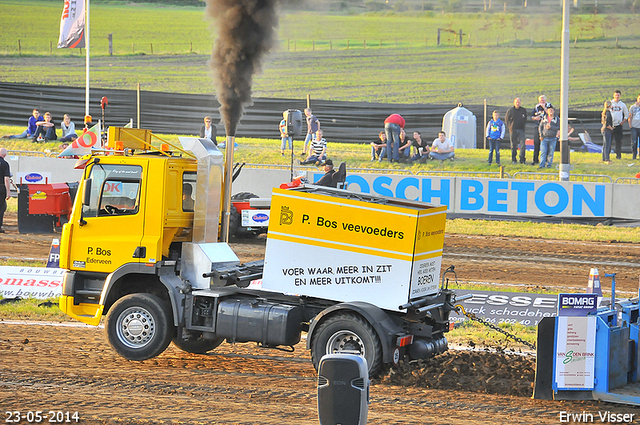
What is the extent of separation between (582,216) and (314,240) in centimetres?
1371

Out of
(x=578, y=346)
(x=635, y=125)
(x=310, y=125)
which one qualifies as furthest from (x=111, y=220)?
(x=635, y=125)

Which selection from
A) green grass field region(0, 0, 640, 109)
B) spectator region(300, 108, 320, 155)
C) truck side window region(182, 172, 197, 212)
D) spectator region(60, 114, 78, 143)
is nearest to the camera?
truck side window region(182, 172, 197, 212)

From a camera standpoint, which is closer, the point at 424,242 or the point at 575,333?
the point at 575,333

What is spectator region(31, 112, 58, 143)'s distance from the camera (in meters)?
28.2

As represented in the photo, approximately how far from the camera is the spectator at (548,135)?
24.0 meters

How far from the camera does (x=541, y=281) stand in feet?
45.2

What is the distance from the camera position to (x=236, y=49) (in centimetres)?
1001

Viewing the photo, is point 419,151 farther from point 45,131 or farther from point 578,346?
point 578,346

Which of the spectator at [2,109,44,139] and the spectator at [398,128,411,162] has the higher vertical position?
the spectator at [2,109,44,139]

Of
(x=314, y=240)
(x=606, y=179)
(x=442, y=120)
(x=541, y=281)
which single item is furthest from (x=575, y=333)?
(x=442, y=120)

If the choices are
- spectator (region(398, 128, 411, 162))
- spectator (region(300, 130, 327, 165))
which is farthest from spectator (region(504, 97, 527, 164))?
spectator (region(300, 130, 327, 165))

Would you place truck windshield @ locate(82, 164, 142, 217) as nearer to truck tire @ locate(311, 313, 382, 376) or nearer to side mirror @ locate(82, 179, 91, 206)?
side mirror @ locate(82, 179, 91, 206)

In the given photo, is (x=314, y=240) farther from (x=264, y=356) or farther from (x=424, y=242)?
(x=264, y=356)

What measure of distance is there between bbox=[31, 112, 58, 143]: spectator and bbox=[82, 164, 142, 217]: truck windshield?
21.1m
